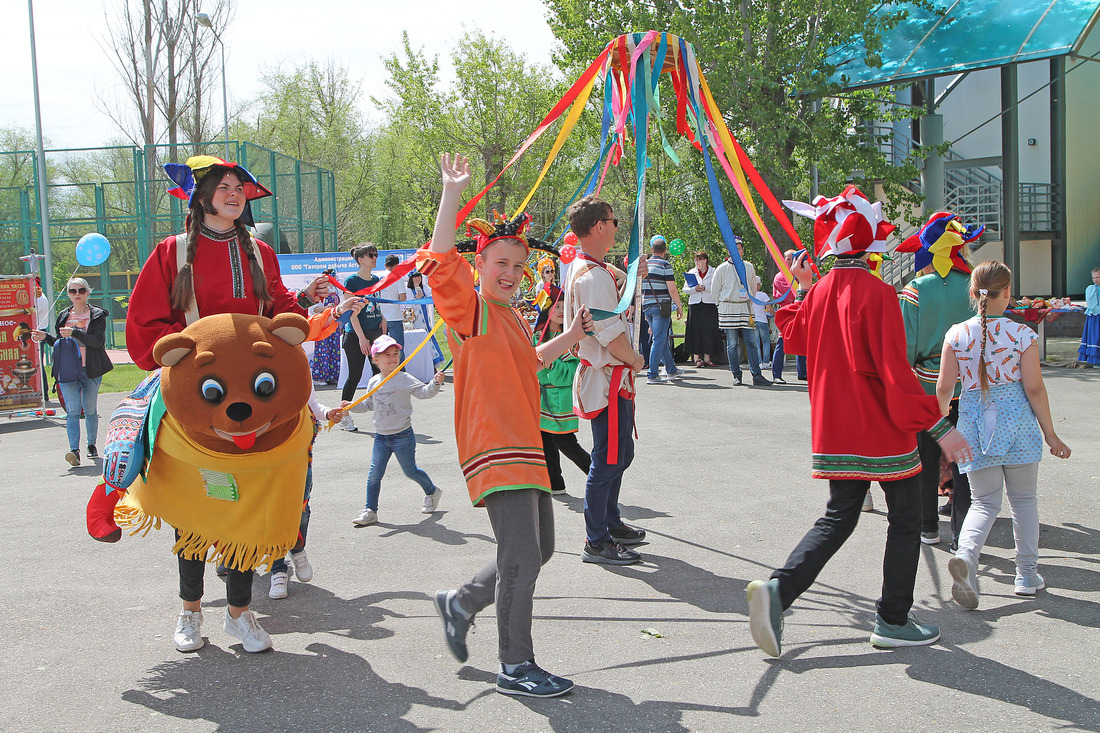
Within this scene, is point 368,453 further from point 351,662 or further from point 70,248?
point 70,248

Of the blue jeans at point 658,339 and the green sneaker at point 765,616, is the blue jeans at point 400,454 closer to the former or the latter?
the green sneaker at point 765,616

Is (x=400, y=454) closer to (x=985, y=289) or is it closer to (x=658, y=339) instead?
(x=985, y=289)

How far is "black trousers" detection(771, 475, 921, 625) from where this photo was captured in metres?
3.73

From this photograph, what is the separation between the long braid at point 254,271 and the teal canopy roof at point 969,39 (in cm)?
1358

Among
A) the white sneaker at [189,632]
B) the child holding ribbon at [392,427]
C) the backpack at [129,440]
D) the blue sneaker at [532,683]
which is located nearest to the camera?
the blue sneaker at [532,683]

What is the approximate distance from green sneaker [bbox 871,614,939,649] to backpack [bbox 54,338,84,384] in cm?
776

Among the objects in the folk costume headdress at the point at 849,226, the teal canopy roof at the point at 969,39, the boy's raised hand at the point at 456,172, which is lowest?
the folk costume headdress at the point at 849,226

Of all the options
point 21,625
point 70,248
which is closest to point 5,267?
point 70,248

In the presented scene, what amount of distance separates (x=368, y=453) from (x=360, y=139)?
31.0 m

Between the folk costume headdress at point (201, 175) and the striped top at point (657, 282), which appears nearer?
the folk costume headdress at point (201, 175)

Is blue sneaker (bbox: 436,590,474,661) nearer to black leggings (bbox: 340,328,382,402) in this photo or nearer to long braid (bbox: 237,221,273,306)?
long braid (bbox: 237,221,273,306)

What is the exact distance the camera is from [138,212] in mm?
20734

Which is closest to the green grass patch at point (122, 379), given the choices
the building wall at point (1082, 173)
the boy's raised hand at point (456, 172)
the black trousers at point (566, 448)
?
the black trousers at point (566, 448)

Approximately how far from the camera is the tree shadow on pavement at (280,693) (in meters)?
3.30
